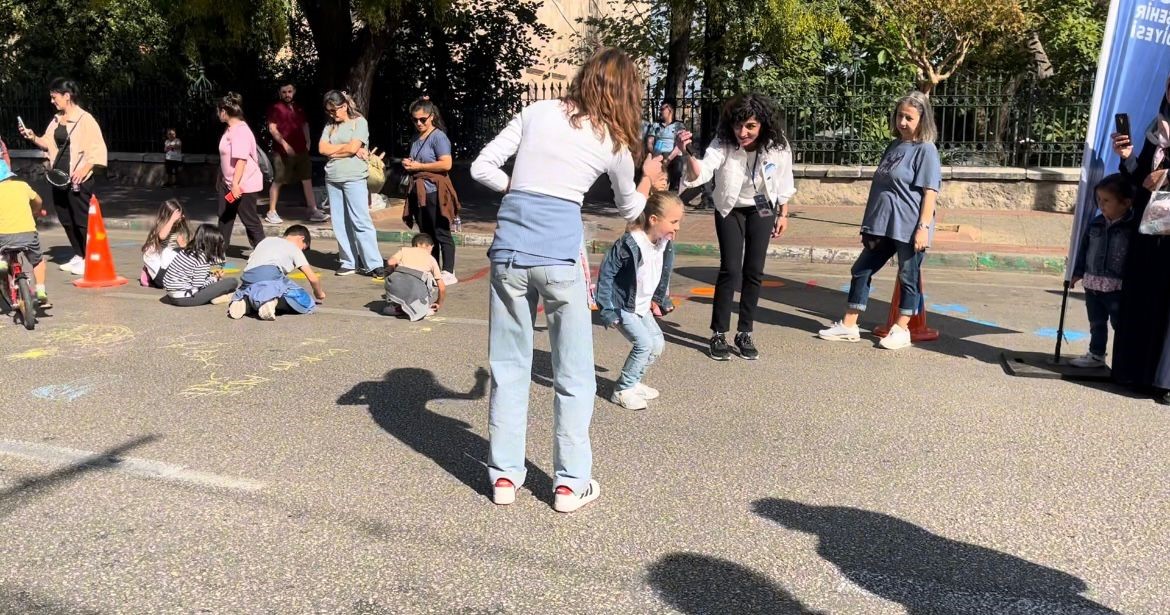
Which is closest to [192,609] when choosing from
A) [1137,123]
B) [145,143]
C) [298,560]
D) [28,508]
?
[298,560]

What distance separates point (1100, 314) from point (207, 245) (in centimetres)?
660

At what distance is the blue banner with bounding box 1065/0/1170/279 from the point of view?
243 inches

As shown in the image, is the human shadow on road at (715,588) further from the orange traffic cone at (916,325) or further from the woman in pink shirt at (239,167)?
the woman in pink shirt at (239,167)

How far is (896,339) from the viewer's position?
7.10 m

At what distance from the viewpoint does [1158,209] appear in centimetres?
562

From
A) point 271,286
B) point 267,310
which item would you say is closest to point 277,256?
point 271,286

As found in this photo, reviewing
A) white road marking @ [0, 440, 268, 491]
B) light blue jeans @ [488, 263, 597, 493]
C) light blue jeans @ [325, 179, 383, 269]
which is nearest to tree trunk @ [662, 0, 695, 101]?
light blue jeans @ [325, 179, 383, 269]

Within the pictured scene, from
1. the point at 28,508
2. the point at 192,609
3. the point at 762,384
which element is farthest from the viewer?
the point at 762,384

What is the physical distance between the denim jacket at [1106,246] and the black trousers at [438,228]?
516 cm

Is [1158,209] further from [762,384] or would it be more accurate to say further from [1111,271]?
[762,384]

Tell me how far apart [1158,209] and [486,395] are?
3.79 metres

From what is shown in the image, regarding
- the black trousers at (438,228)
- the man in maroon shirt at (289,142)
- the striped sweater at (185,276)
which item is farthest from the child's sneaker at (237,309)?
the man in maroon shirt at (289,142)

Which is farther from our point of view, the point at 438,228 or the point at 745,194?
the point at 438,228

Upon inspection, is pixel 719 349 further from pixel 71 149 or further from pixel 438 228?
pixel 71 149
